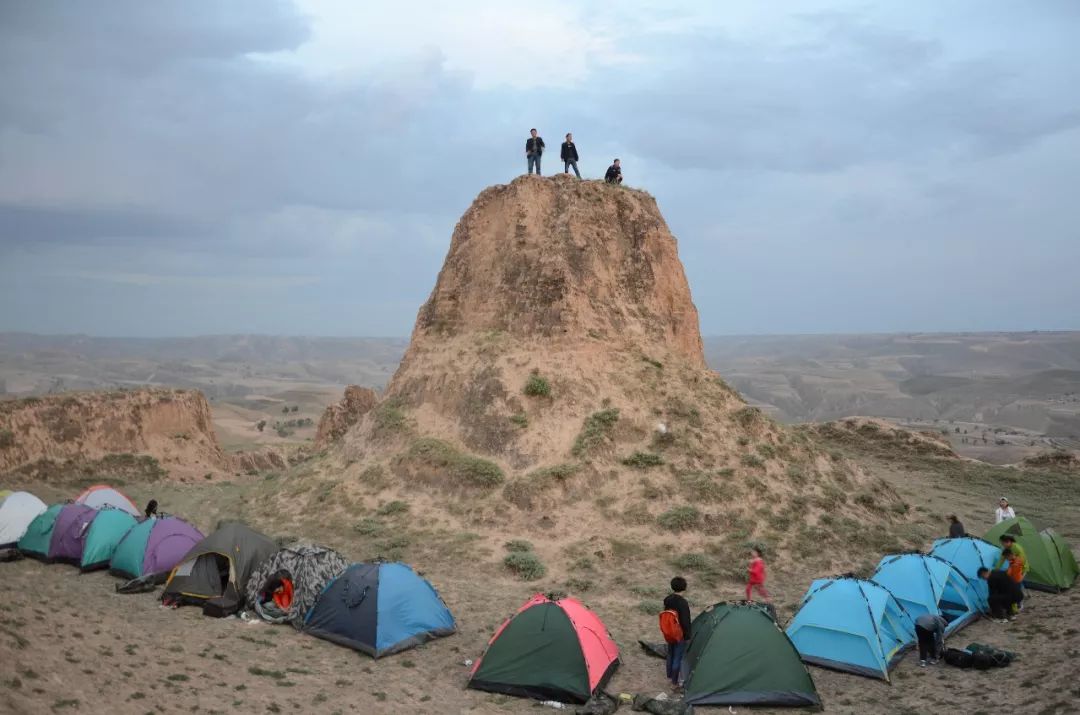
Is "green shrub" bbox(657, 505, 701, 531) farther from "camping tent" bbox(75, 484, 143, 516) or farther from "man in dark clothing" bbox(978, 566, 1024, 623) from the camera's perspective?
"camping tent" bbox(75, 484, 143, 516)

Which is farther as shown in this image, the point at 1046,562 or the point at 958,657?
the point at 1046,562

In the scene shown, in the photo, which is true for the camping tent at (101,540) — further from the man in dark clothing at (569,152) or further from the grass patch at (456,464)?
the man in dark clothing at (569,152)

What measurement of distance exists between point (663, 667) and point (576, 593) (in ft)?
13.6

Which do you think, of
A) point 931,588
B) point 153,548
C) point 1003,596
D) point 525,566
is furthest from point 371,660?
point 1003,596

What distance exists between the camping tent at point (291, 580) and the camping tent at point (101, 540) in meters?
5.32

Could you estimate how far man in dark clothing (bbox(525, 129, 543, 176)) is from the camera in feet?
81.1

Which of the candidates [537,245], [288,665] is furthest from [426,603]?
→ [537,245]

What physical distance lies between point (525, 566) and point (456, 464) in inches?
187

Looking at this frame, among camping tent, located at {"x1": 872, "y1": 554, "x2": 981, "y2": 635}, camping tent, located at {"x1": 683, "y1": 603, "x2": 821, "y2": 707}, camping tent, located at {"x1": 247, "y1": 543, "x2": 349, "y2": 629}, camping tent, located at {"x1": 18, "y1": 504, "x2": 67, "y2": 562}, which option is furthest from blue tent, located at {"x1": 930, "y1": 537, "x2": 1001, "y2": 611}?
camping tent, located at {"x1": 18, "y1": 504, "x2": 67, "y2": 562}

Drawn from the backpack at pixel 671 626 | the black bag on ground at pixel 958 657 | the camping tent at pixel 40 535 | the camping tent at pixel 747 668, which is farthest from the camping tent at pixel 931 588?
the camping tent at pixel 40 535

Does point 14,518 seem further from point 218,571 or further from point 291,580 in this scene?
point 291,580

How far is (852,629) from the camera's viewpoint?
11.0 meters

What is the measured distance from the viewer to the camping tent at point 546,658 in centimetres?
1008

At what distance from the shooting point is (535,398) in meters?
21.4
